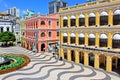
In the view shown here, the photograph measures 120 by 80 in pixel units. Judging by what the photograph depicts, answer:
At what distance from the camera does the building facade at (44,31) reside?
177ft

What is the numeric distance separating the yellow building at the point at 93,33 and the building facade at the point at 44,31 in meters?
11.0

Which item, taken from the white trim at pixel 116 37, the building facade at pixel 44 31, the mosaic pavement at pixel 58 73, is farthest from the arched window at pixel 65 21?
the white trim at pixel 116 37

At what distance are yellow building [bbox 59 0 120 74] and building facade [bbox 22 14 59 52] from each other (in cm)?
1096

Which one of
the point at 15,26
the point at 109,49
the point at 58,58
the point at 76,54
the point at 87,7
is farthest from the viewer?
the point at 15,26

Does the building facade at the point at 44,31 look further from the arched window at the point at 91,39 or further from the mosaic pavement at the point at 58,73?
the arched window at the point at 91,39

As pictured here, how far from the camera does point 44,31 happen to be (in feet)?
179

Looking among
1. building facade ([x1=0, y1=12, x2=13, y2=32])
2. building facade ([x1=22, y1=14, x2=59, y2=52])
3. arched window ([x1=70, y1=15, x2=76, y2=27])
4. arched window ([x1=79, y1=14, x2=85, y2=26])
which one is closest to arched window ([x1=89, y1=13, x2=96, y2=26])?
arched window ([x1=79, y1=14, x2=85, y2=26])

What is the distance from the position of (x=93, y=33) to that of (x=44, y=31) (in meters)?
21.7

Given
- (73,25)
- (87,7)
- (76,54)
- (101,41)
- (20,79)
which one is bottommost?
(20,79)

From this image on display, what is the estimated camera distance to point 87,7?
3631cm

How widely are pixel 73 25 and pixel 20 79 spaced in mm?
16990

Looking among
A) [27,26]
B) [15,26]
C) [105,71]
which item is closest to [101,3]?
[105,71]

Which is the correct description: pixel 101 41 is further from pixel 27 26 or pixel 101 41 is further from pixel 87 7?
pixel 27 26

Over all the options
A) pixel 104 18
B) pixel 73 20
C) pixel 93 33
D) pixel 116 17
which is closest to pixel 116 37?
pixel 116 17
